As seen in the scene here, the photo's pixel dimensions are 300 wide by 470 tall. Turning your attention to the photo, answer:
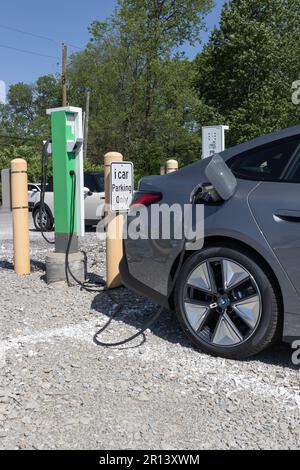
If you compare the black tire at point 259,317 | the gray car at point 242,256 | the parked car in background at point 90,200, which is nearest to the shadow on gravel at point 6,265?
the gray car at point 242,256

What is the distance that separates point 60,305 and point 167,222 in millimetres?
1667

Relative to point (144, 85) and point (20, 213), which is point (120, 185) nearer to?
point (20, 213)

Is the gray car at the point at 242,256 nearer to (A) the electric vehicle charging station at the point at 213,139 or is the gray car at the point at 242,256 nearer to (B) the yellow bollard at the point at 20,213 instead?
(B) the yellow bollard at the point at 20,213

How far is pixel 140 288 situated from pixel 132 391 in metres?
1.01

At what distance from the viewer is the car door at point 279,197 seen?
10.7 feet

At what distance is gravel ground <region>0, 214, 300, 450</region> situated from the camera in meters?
2.66

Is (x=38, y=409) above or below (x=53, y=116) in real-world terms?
below

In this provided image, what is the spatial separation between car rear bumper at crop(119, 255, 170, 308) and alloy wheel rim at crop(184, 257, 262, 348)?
23 cm

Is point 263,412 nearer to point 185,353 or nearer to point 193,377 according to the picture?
point 193,377

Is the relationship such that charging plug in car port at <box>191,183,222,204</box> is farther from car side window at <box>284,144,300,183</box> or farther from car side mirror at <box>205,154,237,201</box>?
car side window at <box>284,144,300,183</box>

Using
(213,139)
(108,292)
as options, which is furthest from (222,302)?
(213,139)

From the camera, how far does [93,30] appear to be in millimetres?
34094

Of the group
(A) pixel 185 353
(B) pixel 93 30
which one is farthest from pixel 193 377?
(B) pixel 93 30

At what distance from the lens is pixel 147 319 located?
4.53 m
